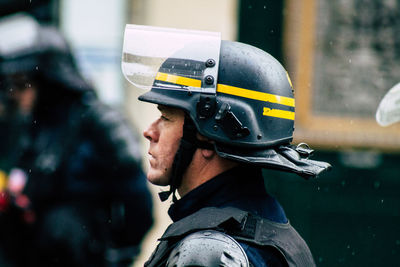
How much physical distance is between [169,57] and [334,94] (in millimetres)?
3861

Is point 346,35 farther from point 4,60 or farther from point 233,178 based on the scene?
point 233,178

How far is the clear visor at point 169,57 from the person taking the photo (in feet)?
7.61

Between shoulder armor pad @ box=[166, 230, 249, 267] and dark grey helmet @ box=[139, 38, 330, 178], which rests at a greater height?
dark grey helmet @ box=[139, 38, 330, 178]

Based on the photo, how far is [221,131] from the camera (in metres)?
2.27

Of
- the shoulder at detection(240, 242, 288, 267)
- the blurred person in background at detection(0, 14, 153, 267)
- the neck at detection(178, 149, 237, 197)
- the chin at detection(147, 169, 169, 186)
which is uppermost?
the neck at detection(178, 149, 237, 197)

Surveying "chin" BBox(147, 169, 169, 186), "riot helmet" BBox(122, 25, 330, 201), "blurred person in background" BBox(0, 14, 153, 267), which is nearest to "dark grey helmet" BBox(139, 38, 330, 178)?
"riot helmet" BBox(122, 25, 330, 201)

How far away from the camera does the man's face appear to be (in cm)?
236

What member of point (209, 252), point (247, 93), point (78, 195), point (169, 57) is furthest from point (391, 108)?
point (78, 195)

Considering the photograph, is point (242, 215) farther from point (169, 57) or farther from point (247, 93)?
point (169, 57)

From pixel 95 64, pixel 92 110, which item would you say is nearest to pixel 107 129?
pixel 92 110

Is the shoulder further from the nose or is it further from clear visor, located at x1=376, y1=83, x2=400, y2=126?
clear visor, located at x1=376, y1=83, x2=400, y2=126

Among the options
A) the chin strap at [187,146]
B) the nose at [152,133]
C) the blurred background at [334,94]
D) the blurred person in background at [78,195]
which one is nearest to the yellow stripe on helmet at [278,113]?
the chin strap at [187,146]

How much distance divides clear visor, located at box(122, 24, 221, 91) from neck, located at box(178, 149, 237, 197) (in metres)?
0.24

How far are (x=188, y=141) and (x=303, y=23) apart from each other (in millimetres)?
3900
